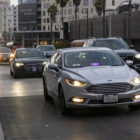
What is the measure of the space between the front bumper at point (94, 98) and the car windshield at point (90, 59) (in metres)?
1.15

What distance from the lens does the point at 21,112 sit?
33.0ft

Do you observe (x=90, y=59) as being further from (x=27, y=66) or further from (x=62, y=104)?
(x=27, y=66)

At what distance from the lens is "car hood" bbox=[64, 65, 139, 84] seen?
8915 millimetres

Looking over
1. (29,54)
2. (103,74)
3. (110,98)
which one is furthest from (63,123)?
(29,54)

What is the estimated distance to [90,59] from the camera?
10.4 m

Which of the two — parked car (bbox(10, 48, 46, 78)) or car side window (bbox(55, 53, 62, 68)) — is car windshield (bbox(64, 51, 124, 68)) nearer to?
car side window (bbox(55, 53, 62, 68))

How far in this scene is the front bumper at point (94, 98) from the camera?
28.9 ft

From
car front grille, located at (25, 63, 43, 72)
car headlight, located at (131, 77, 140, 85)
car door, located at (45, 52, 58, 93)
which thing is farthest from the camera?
car front grille, located at (25, 63, 43, 72)

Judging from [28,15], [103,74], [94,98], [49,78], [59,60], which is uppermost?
[28,15]

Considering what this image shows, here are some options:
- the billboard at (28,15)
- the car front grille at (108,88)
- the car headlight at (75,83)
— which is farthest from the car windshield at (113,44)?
the billboard at (28,15)

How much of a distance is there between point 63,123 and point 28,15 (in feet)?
532

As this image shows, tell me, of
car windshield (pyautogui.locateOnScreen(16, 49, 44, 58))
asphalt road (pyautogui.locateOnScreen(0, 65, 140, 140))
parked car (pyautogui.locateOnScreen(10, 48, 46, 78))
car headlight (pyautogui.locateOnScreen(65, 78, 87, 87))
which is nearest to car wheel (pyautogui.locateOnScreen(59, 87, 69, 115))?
asphalt road (pyautogui.locateOnScreen(0, 65, 140, 140))

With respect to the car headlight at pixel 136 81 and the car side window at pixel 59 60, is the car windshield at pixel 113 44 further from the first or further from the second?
the car headlight at pixel 136 81

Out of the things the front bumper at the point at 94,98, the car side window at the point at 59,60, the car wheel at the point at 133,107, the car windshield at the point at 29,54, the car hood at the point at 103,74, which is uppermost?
the car side window at the point at 59,60
